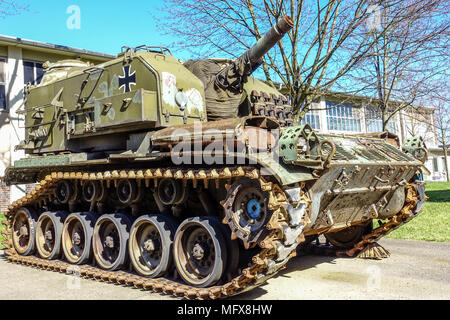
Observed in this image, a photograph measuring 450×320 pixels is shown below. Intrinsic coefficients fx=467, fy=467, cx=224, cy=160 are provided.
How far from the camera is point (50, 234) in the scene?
9.32 metres

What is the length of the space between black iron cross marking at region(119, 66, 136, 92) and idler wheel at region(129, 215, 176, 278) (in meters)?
2.25

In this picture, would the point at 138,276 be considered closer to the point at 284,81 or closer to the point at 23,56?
the point at 284,81

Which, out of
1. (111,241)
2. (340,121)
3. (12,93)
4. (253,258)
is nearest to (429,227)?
(253,258)

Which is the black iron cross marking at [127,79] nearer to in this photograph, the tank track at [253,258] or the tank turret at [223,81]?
the tank turret at [223,81]

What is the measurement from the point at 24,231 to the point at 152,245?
3.89m

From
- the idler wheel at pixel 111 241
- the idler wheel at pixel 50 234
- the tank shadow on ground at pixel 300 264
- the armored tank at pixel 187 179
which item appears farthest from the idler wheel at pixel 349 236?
the idler wheel at pixel 50 234

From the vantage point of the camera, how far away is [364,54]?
39.8 feet

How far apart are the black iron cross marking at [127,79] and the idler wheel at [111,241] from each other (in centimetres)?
222

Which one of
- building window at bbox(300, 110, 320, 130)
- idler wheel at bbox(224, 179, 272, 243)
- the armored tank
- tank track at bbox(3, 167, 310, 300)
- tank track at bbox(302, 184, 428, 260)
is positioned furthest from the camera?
building window at bbox(300, 110, 320, 130)

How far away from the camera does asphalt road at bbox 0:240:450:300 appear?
6.44 metres

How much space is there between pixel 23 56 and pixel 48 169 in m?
13.7

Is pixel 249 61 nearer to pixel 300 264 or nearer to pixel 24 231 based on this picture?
pixel 300 264

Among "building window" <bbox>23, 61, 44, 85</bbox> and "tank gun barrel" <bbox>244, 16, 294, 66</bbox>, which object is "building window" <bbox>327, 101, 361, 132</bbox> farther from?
"tank gun barrel" <bbox>244, 16, 294, 66</bbox>

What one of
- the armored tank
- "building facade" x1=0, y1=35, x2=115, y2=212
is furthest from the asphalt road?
"building facade" x1=0, y1=35, x2=115, y2=212
